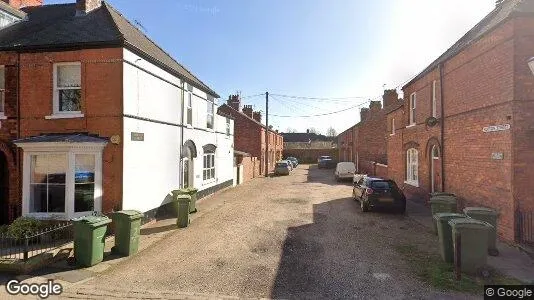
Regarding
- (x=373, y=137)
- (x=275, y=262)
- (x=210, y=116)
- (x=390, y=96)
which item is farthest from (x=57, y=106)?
(x=390, y=96)

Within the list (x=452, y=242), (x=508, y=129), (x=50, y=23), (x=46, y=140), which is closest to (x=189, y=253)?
(x=46, y=140)

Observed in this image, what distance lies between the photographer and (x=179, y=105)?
49.3ft

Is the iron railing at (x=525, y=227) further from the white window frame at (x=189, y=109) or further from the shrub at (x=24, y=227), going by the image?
the shrub at (x=24, y=227)

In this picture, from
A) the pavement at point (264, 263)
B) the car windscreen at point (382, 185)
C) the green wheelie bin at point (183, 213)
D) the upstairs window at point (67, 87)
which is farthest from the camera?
the car windscreen at point (382, 185)

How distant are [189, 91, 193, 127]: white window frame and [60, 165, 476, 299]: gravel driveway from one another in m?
5.21

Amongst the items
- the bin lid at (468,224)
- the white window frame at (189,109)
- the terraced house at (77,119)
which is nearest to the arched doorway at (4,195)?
the terraced house at (77,119)

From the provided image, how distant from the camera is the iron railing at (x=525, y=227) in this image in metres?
8.53

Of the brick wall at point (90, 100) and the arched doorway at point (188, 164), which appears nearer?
the brick wall at point (90, 100)

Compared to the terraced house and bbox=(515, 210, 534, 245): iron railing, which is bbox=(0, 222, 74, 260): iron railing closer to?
the terraced house

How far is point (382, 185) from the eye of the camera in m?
13.8

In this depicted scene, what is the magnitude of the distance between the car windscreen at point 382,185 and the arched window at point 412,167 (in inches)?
146

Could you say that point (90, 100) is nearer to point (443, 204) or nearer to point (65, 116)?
point (65, 116)

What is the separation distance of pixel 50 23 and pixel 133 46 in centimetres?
441

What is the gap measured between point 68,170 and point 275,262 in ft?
24.2
